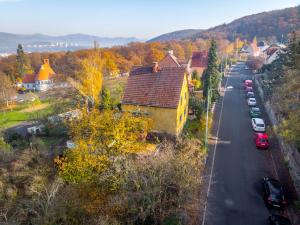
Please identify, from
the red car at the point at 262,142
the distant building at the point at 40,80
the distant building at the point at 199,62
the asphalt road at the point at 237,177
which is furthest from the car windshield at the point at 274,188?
the distant building at the point at 40,80

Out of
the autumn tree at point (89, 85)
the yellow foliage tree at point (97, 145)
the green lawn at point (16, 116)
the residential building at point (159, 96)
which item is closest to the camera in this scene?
the yellow foliage tree at point (97, 145)

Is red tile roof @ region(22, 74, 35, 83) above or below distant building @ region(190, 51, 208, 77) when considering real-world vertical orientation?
below

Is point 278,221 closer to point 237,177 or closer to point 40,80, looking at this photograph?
point 237,177

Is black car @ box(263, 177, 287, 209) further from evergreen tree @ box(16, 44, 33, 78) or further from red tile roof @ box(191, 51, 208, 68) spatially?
evergreen tree @ box(16, 44, 33, 78)

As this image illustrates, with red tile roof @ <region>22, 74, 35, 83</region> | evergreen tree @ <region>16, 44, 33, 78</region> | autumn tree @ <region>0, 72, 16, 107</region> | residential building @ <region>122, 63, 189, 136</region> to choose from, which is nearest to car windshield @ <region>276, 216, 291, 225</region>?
residential building @ <region>122, 63, 189, 136</region>

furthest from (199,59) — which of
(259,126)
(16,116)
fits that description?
(16,116)

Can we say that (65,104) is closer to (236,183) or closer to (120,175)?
(120,175)

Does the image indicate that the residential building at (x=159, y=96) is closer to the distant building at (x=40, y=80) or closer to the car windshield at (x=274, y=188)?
the car windshield at (x=274, y=188)
